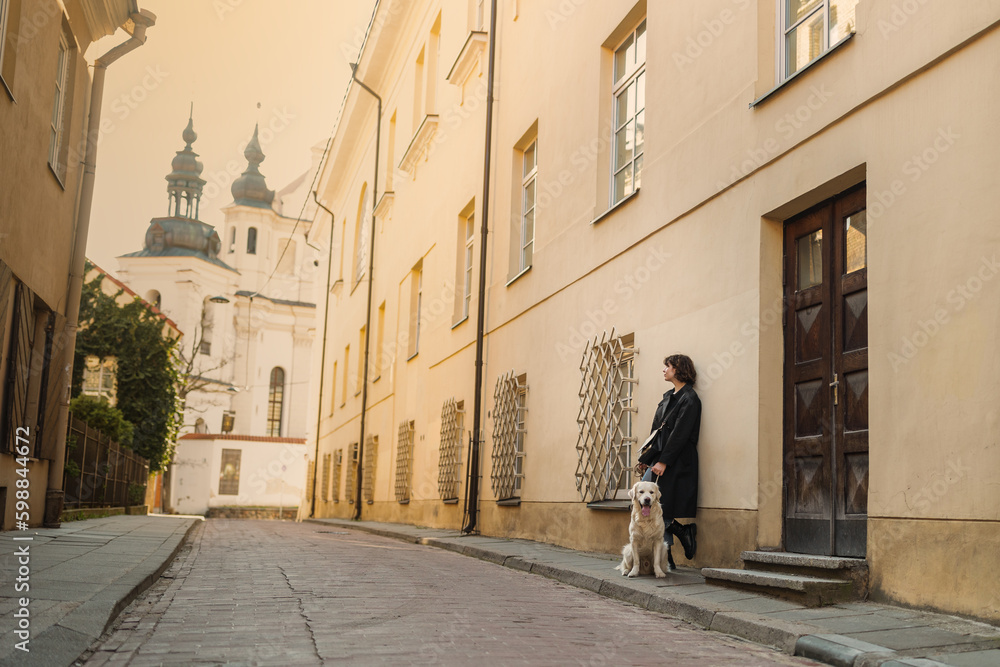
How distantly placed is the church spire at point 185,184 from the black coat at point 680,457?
239 feet

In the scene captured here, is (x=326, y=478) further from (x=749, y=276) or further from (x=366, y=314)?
(x=749, y=276)

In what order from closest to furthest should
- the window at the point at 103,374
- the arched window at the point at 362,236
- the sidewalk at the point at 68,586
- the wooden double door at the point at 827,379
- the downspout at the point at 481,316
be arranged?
the sidewalk at the point at 68,586, the wooden double door at the point at 827,379, the downspout at the point at 481,316, the window at the point at 103,374, the arched window at the point at 362,236

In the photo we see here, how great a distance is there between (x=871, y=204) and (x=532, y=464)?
297 inches

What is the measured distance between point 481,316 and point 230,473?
4352 cm

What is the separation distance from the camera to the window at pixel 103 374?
94.5 ft

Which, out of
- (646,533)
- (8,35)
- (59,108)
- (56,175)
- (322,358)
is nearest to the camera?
(646,533)

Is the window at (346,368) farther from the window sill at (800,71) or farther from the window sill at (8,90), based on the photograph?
the window sill at (800,71)

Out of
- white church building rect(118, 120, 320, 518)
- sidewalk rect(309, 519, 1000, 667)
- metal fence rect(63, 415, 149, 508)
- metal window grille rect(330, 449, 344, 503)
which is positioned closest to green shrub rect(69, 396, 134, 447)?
metal fence rect(63, 415, 149, 508)

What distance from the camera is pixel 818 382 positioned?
25.3ft

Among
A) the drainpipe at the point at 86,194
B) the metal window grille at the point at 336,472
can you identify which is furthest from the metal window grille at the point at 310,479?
the drainpipe at the point at 86,194

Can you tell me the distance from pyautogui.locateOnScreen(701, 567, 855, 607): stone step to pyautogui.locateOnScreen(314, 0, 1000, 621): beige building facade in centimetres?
22

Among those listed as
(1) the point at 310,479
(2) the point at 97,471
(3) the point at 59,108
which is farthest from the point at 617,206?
(1) the point at 310,479

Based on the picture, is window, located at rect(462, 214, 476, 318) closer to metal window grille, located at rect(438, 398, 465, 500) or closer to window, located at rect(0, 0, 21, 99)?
metal window grille, located at rect(438, 398, 465, 500)

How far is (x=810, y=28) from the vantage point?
330 inches
